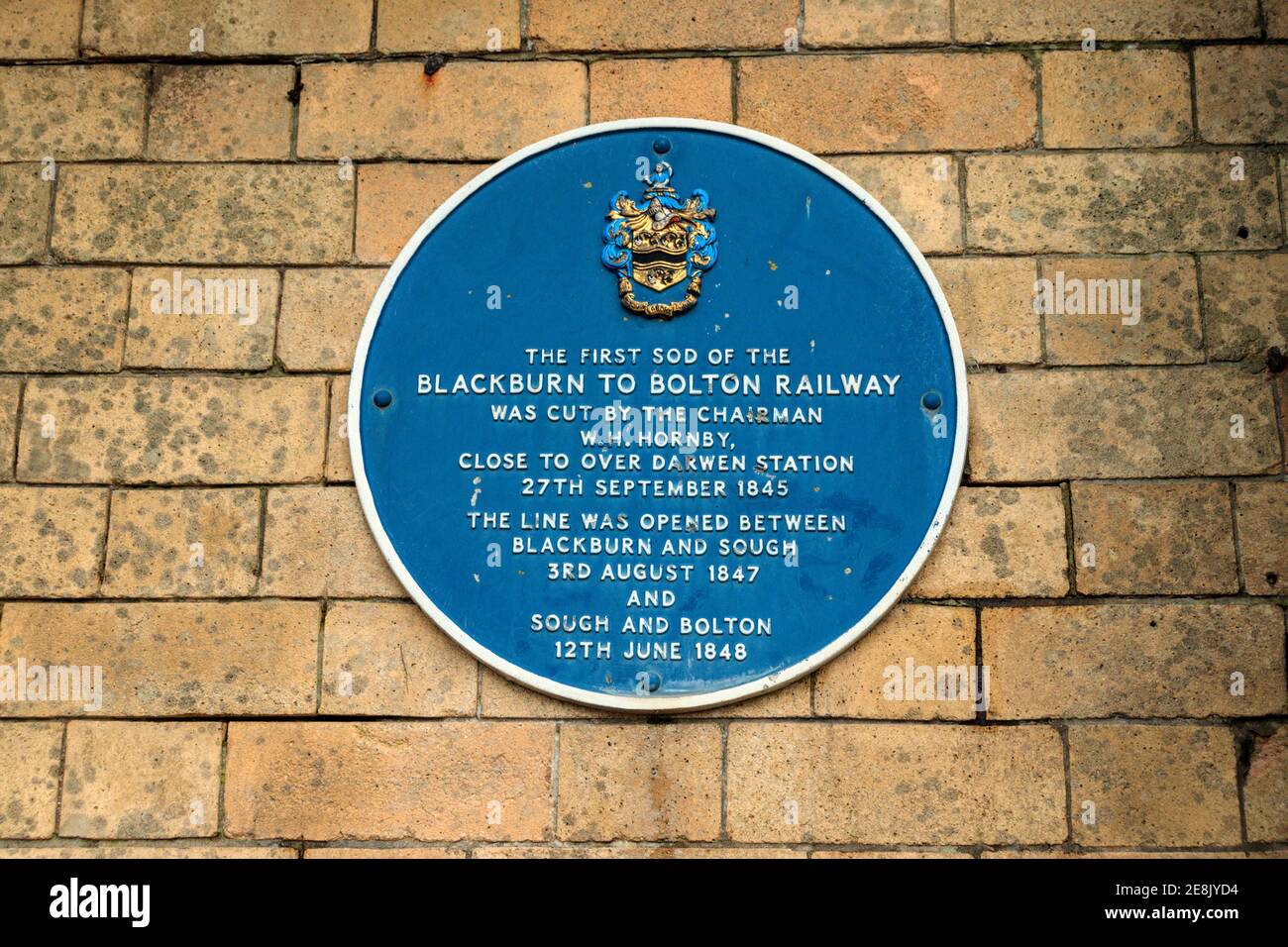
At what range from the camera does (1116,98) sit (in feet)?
13.8

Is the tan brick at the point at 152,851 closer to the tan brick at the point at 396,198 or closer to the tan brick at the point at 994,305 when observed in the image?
the tan brick at the point at 396,198

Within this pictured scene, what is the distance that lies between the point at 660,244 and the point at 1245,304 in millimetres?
1804

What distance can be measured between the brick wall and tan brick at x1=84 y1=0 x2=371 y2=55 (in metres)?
0.01

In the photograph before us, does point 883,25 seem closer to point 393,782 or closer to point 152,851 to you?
point 393,782

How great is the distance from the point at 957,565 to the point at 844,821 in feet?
2.69

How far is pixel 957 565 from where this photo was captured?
156 inches

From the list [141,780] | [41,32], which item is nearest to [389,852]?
[141,780]

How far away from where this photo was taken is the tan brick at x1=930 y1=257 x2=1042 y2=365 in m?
4.07

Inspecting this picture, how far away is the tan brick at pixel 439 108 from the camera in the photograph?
4.27 meters

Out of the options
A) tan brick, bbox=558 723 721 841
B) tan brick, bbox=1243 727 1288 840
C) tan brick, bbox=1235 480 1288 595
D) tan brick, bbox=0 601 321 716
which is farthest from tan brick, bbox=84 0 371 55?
tan brick, bbox=1243 727 1288 840

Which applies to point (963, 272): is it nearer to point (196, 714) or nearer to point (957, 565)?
point (957, 565)

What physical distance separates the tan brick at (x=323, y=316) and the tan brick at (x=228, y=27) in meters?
0.78
